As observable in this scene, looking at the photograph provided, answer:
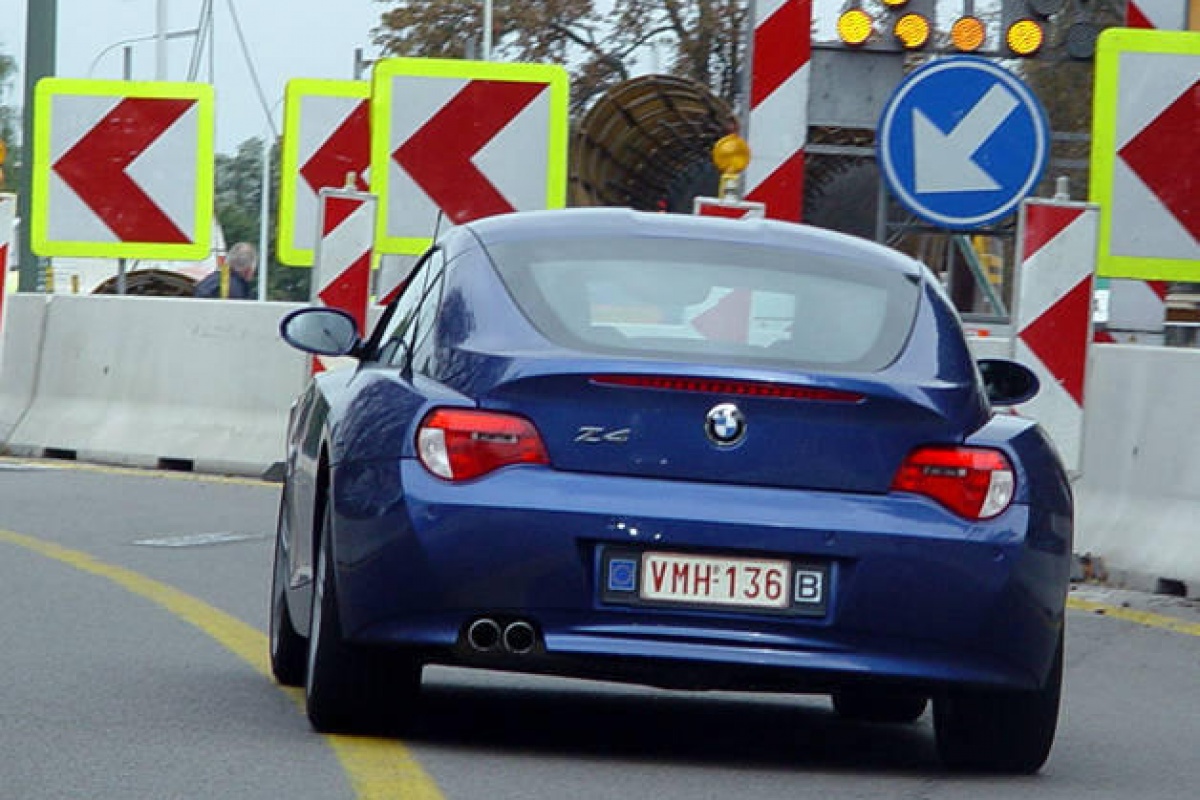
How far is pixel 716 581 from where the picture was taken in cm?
740

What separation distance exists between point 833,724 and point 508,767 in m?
1.72

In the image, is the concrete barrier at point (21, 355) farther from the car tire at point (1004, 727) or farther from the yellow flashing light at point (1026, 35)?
the car tire at point (1004, 727)

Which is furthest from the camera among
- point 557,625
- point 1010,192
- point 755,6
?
point 755,6

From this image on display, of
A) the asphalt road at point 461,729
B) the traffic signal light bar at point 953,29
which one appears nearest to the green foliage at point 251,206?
the traffic signal light bar at point 953,29

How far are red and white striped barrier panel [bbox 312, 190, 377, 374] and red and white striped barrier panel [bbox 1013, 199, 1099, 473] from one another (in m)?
4.71

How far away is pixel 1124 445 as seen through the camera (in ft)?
45.8

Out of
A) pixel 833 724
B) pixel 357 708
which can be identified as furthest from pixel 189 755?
pixel 833 724

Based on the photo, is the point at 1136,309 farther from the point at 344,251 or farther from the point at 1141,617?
the point at 1141,617

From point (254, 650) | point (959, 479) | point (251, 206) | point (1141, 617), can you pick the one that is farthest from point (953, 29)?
point (251, 206)

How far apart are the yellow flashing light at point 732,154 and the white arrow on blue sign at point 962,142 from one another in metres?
1.36

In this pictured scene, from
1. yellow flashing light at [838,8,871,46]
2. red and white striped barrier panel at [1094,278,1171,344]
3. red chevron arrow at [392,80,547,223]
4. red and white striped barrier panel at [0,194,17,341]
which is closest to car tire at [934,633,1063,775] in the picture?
yellow flashing light at [838,8,871,46]

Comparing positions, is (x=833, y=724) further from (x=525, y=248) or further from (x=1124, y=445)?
(x=1124, y=445)

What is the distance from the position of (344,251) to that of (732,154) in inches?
126

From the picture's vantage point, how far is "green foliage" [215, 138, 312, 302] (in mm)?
109125
